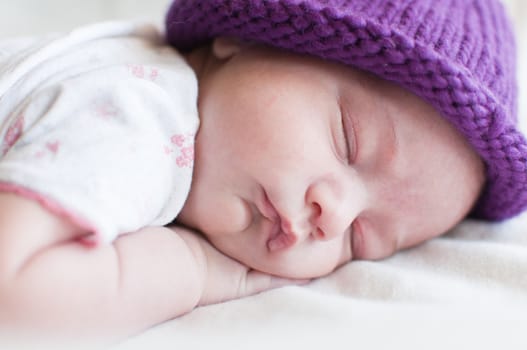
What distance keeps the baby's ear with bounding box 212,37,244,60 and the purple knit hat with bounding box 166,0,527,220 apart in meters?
0.02

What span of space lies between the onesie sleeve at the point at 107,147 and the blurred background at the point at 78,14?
0.72 meters

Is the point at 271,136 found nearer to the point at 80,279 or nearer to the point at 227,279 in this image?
the point at 227,279

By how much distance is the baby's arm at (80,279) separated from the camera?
0.69m

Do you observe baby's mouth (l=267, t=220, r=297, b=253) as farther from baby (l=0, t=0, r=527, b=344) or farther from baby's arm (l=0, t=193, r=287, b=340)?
baby's arm (l=0, t=193, r=287, b=340)

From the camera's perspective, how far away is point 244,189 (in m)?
0.94

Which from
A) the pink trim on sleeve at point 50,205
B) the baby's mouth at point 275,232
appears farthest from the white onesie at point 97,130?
the baby's mouth at point 275,232

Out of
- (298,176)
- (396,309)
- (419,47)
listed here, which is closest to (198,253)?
(298,176)

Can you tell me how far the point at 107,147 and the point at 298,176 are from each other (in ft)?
0.89

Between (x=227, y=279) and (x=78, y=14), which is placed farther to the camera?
(x=78, y=14)

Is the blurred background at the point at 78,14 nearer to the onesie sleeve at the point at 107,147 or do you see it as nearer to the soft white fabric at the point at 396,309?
the soft white fabric at the point at 396,309

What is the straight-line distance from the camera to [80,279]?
0.72m

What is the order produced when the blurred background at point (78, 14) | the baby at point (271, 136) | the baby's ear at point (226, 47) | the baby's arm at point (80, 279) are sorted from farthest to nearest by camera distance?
the blurred background at point (78, 14) → the baby's ear at point (226, 47) → the baby at point (271, 136) → the baby's arm at point (80, 279)

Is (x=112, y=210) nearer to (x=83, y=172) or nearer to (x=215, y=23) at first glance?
(x=83, y=172)

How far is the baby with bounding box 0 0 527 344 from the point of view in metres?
0.83
